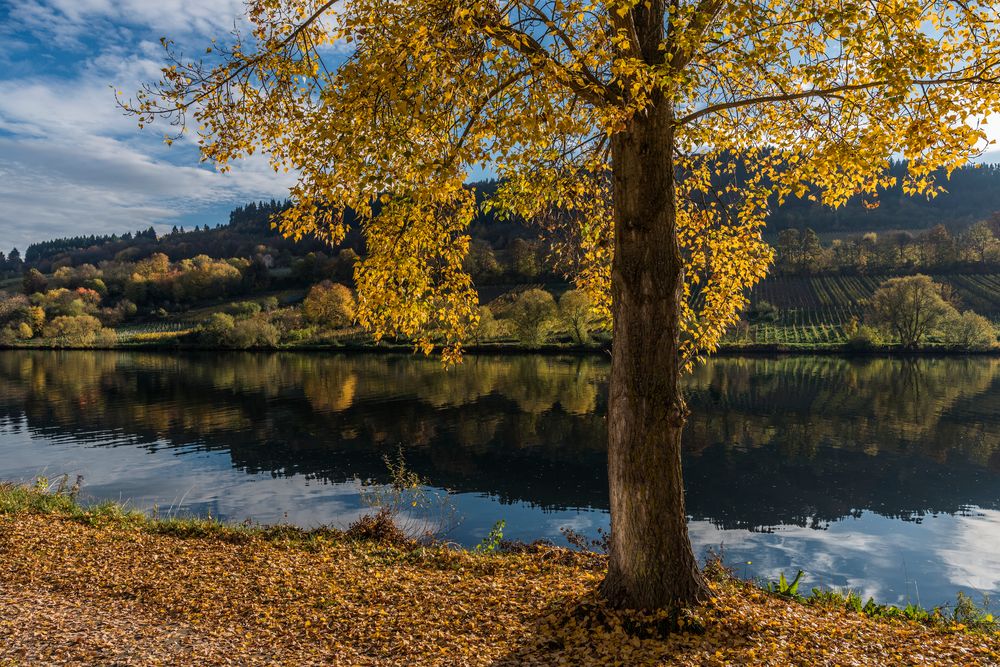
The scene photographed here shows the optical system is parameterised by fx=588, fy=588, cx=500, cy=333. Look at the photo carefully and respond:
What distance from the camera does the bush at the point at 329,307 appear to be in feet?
329

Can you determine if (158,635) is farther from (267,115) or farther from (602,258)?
(602,258)

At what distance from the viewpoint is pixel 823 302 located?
94500mm

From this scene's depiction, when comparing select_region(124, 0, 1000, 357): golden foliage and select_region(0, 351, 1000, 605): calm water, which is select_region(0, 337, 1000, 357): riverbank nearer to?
select_region(0, 351, 1000, 605): calm water

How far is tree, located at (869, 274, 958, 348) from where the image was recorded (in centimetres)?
6806

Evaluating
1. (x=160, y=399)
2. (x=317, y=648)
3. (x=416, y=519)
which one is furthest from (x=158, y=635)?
(x=160, y=399)

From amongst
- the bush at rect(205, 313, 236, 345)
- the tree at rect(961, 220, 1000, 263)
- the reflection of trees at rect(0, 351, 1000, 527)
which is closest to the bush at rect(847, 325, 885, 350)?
the reflection of trees at rect(0, 351, 1000, 527)

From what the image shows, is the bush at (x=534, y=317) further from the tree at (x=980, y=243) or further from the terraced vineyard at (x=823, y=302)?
the tree at (x=980, y=243)

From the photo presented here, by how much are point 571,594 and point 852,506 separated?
1389 centimetres

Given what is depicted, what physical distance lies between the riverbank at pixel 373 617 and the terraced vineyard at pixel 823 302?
236ft

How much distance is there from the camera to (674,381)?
6691 mm

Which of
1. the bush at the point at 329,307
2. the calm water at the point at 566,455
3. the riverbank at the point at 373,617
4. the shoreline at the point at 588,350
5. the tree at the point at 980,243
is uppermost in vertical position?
the tree at the point at 980,243

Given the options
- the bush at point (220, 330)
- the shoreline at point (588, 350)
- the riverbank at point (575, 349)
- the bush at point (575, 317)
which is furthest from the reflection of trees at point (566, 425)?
the bush at point (220, 330)

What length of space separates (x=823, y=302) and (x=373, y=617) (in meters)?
103

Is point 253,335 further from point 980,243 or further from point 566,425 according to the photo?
point 980,243
